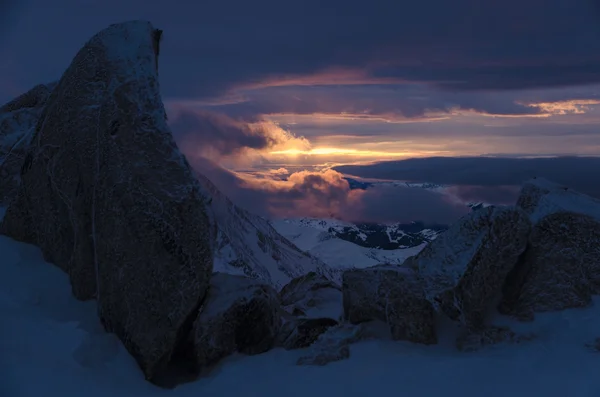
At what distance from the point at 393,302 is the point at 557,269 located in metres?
4.83

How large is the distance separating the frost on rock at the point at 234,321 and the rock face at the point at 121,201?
569mm

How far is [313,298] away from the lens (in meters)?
18.7

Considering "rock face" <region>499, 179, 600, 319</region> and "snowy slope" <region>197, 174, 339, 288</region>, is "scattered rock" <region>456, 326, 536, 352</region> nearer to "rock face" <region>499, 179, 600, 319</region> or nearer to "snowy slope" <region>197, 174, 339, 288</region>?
"rock face" <region>499, 179, 600, 319</region>

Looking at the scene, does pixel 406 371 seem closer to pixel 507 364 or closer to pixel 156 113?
pixel 507 364

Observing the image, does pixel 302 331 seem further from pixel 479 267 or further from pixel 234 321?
pixel 479 267

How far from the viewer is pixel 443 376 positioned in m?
11.0

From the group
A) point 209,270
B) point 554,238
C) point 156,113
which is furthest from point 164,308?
point 554,238

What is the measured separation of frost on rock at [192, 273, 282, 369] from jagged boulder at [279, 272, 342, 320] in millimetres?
2448

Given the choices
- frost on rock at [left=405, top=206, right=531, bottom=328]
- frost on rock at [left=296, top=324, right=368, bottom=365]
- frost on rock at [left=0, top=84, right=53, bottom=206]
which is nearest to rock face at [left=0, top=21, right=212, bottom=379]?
frost on rock at [left=296, top=324, right=368, bottom=365]

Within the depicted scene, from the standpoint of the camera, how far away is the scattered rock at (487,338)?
1250 cm

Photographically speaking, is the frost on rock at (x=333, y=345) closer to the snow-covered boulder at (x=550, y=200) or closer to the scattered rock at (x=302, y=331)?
the scattered rock at (x=302, y=331)

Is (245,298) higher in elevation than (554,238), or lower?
lower

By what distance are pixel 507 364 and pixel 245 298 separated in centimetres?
719

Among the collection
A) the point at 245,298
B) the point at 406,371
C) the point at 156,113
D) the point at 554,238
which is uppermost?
the point at 156,113
